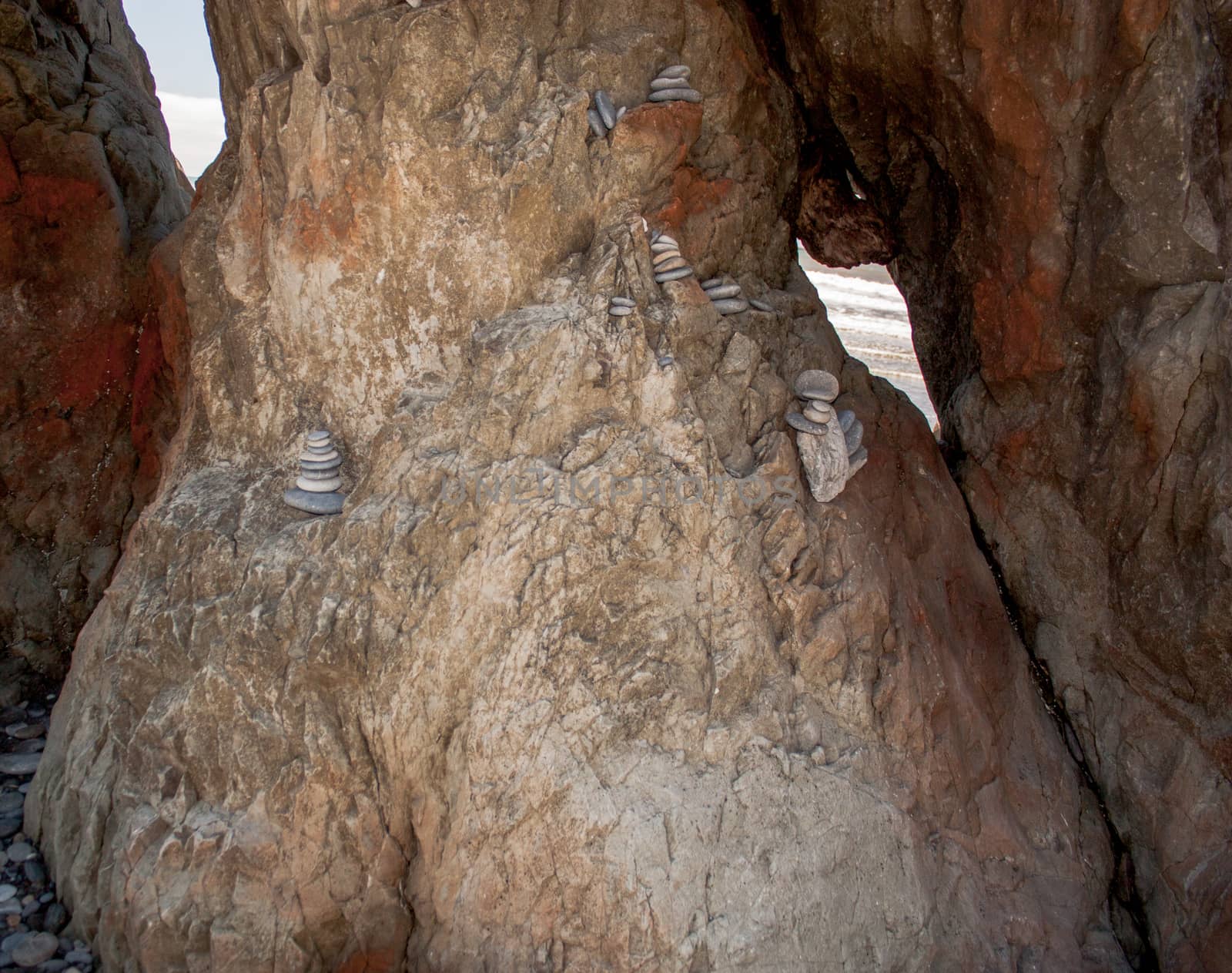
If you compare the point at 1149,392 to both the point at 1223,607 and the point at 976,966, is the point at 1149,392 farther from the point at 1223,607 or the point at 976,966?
the point at 976,966

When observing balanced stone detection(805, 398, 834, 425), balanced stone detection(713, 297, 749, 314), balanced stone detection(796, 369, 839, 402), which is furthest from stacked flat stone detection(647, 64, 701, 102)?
balanced stone detection(805, 398, 834, 425)

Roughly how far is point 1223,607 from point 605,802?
2.21 metres

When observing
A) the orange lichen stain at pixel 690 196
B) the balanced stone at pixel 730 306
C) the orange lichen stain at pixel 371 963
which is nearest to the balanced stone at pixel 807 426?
the balanced stone at pixel 730 306

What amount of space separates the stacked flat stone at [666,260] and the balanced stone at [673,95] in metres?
0.52

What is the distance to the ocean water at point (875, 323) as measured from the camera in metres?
12.4

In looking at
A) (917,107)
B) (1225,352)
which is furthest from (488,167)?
(1225,352)

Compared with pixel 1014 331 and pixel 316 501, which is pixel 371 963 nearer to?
pixel 316 501

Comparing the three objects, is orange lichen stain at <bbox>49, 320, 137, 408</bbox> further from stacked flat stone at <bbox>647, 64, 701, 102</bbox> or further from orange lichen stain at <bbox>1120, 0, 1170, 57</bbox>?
orange lichen stain at <bbox>1120, 0, 1170, 57</bbox>

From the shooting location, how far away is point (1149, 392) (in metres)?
3.37

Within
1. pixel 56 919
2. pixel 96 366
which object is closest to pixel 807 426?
A: pixel 56 919

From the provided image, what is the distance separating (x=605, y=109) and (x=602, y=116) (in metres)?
0.03

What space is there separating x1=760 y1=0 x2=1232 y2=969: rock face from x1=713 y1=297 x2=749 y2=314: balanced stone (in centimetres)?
111

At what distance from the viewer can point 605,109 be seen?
3.39m

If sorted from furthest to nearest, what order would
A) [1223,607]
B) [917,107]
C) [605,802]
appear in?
1. [917,107]
2. [1223,607]
3. [605,802]
